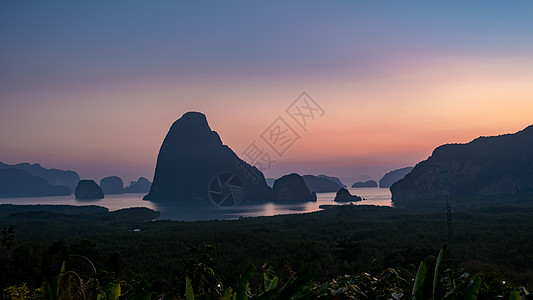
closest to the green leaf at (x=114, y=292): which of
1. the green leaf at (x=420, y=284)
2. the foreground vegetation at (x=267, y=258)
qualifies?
the foreground vegetation at (x=267, y=258)

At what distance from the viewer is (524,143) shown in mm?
179250

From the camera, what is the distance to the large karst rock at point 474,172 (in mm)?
157125

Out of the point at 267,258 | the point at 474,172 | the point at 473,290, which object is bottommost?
the point at 267,258

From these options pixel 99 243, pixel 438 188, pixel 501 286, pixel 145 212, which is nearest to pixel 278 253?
pixel 99 243

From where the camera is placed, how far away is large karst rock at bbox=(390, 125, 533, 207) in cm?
15712

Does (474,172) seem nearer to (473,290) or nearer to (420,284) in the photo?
(420,284)

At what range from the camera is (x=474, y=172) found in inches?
6693

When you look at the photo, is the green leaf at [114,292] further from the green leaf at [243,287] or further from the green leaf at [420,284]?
the green leaf at [420,284]

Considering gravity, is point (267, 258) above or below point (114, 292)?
below

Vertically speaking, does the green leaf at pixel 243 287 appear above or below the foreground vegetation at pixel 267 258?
above

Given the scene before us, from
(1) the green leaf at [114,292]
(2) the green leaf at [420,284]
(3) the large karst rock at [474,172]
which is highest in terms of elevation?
(3) the large karst rock at [474,172]

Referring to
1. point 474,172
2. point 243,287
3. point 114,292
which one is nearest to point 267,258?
point 114,292

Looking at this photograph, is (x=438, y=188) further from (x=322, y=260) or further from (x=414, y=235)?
(x=322, y=260)

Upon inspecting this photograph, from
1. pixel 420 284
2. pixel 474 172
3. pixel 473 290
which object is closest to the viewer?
pixel 473 290
